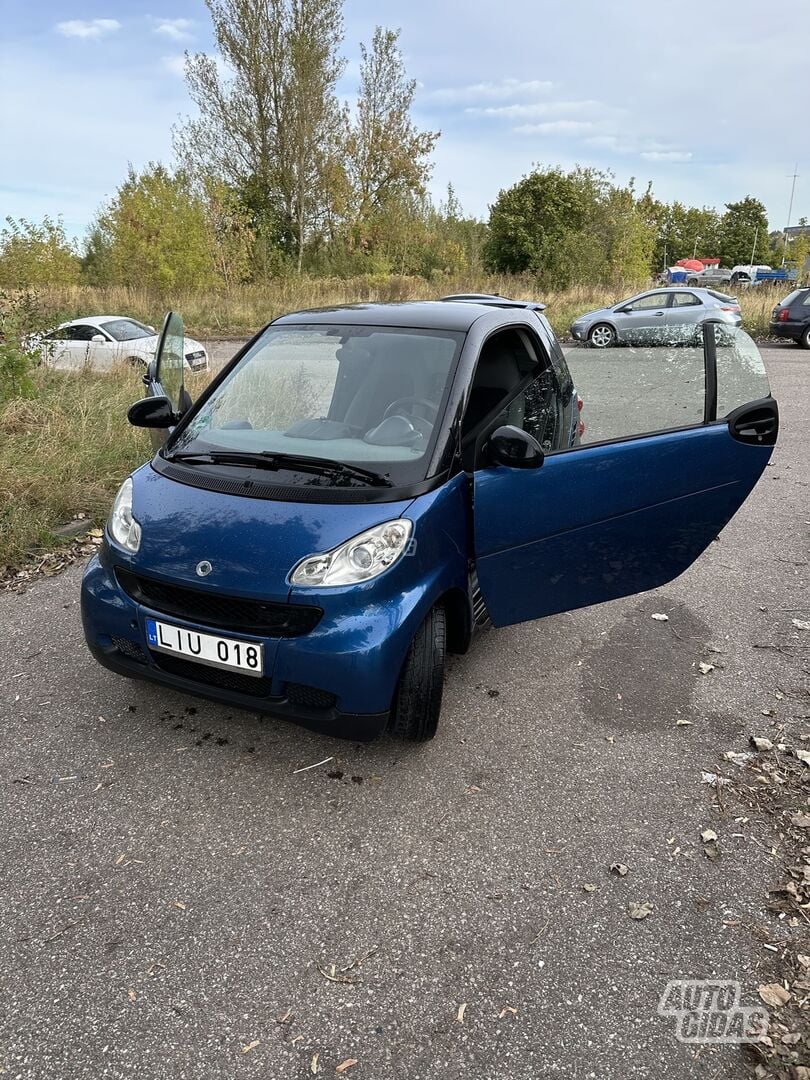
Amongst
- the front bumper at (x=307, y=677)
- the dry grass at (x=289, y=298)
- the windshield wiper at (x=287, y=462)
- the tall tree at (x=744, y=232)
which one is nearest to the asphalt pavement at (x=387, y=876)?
the front bumper at (x=307, y=677)

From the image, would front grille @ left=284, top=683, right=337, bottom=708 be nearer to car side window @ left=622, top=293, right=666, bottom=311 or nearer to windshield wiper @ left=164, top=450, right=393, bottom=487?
windshield wiper @ left=164, top=450, right=393, bottom=487

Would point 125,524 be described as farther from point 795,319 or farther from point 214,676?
point 795,319

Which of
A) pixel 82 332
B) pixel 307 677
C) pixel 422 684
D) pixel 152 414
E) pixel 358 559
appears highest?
pixel 82 332

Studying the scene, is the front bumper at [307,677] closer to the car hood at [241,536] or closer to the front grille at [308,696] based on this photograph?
the front grille at [308,696]

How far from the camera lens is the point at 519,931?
2.13 metres

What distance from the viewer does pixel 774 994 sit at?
193 cm

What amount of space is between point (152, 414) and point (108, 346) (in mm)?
9988

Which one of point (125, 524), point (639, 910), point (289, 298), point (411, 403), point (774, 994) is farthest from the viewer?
point (289, 298)

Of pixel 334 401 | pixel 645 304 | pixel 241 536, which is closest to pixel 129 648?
pixel 241 536

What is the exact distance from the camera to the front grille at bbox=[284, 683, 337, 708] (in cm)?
253

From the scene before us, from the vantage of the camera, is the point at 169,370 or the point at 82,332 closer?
the point at 169,370

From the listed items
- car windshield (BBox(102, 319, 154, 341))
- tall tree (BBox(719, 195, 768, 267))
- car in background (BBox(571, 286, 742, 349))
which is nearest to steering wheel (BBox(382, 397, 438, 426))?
car windshield (BBox(102, 319, 154, 341))

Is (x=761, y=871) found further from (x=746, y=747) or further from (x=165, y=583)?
(x=165, y=583)

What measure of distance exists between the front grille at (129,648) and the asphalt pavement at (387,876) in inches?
15.8
